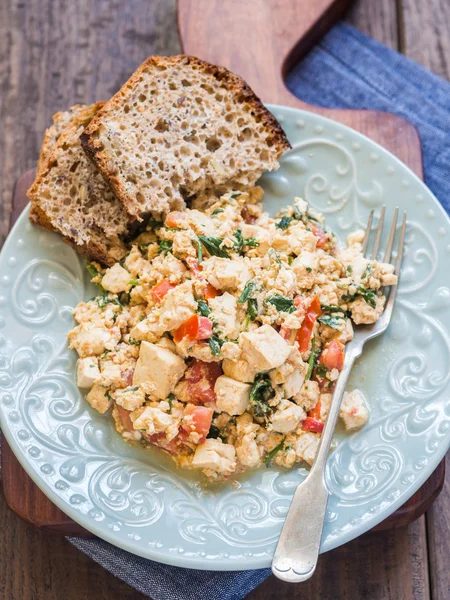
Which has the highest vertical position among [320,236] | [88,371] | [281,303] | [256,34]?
[256,34]

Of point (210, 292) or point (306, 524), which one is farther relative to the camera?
point (210, 292)

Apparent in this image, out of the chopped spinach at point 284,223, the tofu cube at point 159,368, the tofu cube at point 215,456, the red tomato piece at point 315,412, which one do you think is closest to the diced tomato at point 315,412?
the red tomato piece at point 315,412

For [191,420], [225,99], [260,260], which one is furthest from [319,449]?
[225,99]

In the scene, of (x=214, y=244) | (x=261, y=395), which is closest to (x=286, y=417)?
(x=261, y=395)

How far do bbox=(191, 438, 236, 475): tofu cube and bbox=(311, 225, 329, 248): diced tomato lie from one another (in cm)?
107

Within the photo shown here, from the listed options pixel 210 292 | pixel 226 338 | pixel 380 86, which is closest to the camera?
pixel 226 338

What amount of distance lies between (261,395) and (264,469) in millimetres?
349

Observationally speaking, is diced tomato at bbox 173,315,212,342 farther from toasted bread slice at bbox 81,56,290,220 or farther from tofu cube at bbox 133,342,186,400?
toasted bread slice at bbox 81,56,290,220

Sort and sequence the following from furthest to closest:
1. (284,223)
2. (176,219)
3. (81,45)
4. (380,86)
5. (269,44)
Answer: (81,45)
(380,86)
(269,44)
(284,223)
(176,219)

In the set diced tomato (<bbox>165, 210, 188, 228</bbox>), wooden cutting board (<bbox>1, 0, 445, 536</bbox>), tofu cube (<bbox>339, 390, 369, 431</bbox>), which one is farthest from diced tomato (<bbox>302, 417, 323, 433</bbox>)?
wooden cutting board (<bbox>1, 0, 445, 536</bbox>)

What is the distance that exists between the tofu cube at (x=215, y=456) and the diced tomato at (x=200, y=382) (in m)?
0.19

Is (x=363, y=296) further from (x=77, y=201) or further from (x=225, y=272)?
(x=77, y=201)

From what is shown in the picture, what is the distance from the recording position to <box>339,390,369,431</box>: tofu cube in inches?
121

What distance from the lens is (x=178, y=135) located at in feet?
11.2
